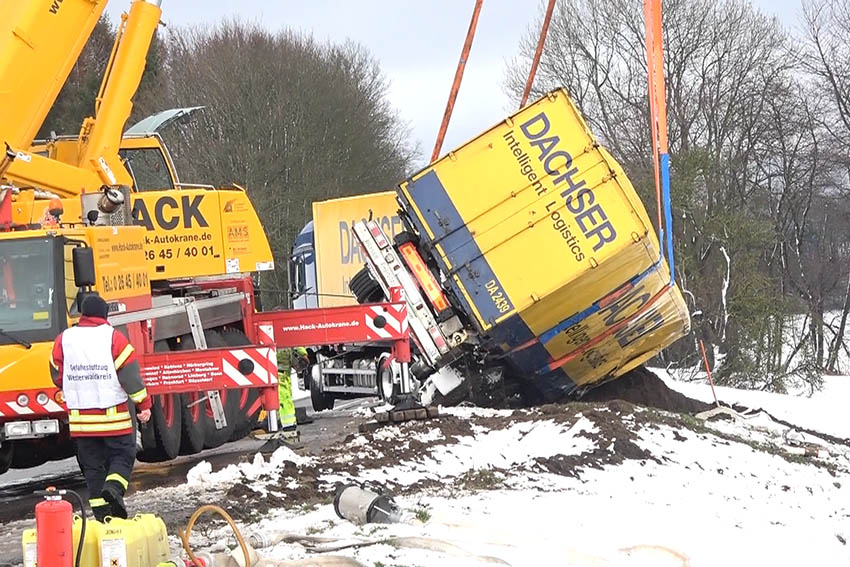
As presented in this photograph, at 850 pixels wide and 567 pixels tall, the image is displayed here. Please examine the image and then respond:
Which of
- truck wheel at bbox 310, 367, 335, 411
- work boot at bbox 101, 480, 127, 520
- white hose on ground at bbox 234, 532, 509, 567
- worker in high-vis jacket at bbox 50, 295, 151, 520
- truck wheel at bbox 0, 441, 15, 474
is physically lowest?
white hose on ground at bbox 234, 532, 509, 567

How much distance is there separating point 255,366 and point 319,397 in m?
7.58

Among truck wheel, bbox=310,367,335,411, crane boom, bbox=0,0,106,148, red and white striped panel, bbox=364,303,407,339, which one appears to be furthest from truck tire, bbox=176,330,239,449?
truck wheel, bbox=310,367,335,411

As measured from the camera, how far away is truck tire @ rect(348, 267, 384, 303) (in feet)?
50.4

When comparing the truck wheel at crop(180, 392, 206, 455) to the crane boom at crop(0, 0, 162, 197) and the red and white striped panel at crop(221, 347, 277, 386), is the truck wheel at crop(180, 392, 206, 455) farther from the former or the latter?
the crane boom at crop(0, 0, 162, 197)

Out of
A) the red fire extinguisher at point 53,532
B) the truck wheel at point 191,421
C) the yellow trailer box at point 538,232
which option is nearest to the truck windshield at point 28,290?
the truck wheel at point 191,421

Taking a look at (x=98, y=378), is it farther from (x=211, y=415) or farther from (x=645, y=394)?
(x=645, y=394)

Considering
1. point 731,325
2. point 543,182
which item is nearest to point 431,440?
point 543,182

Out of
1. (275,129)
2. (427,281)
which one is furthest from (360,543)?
(275,129)

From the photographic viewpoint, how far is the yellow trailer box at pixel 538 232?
1347cm

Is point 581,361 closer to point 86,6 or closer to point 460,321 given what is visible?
point 460,321

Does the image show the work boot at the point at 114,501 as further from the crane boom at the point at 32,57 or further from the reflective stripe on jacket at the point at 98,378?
the crane boom at the point at 32,57

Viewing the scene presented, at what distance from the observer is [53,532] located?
5637 millimetres

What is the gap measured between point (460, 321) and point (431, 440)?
3036mm

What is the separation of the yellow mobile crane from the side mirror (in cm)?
1
